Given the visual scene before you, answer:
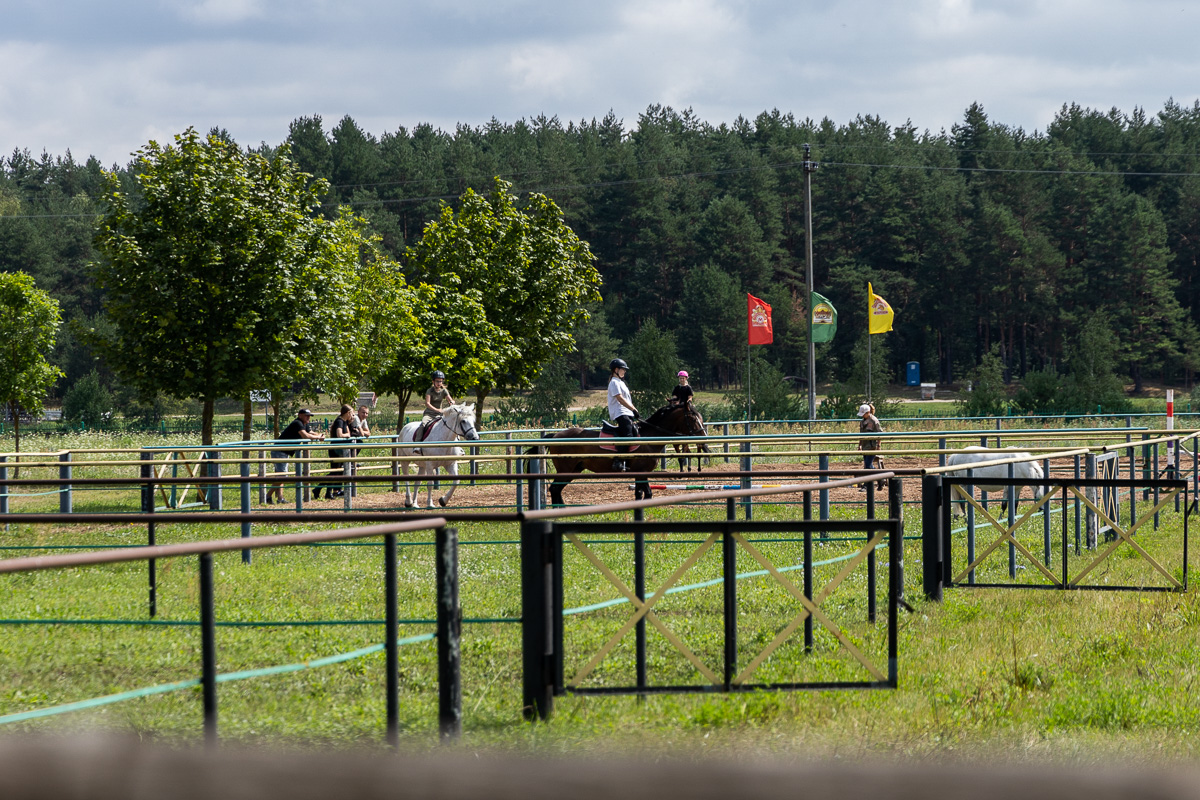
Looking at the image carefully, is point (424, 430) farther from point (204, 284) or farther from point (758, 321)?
point (758, 321)

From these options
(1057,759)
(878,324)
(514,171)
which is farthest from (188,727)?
(514,171)

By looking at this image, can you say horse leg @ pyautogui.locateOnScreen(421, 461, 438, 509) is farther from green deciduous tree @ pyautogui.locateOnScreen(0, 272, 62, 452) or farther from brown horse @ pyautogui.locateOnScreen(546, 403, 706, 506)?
green deciduous tree @ pyautogui.locateOnScreen(0, 272, 62, 452)

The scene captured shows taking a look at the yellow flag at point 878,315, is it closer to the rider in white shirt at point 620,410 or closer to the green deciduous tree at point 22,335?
the rider in white shirt at point 620,410

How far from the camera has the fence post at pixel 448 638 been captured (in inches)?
207

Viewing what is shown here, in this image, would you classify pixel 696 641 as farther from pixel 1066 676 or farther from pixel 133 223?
pixel 133 223

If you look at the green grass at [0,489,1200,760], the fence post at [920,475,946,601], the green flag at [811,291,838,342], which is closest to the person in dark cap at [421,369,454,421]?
the green grass at [0,489,1200,760]

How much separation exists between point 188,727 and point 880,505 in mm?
12919

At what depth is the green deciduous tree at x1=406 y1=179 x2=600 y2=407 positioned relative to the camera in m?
40.1

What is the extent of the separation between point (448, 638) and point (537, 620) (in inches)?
28.6

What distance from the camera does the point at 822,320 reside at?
37844mm

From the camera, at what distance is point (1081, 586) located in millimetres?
9609

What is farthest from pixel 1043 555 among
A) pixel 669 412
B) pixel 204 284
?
pixel 204 284

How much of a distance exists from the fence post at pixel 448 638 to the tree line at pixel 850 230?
70.8 meters

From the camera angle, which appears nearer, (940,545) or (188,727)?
(188,727)
